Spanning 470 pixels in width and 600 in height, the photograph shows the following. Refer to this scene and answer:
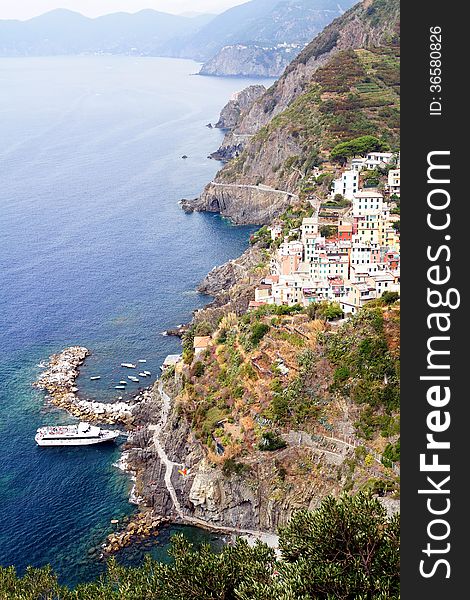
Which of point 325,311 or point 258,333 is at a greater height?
point 325,311

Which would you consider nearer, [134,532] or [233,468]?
[134,532]

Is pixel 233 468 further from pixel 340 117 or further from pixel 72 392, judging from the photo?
pixel 340 117

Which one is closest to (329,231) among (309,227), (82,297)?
(309,227)

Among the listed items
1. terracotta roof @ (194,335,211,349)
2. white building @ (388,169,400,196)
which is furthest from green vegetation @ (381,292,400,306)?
white building @ (388,169,400,196)

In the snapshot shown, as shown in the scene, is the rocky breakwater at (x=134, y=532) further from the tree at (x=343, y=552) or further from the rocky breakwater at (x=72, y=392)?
the tree at (x=343, y=552)

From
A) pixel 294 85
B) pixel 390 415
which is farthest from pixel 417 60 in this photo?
pixel 294 85

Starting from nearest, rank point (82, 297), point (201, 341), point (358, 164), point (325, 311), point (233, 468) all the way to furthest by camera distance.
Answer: point (233, 468) → point (325, 311) → point (201, 341) → point (358, 164) → point (82, 297)

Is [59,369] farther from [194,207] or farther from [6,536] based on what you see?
[194,207]
